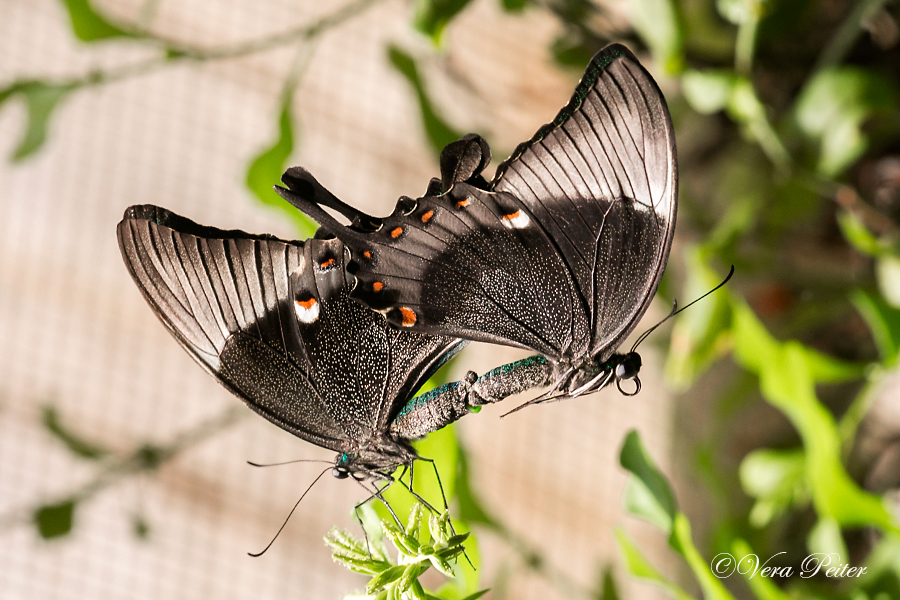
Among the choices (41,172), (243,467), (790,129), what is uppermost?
(41,172)

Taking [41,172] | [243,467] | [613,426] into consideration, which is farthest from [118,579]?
[613,426]

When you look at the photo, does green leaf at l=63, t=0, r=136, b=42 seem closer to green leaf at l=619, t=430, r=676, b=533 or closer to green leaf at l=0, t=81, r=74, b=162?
green leaf at l=0, t=81, r=74, b=162

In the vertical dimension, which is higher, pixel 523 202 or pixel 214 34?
pixel 214 34

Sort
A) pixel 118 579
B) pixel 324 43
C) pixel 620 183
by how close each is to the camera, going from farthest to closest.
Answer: pixel 324 43, pixel 118 579, pixel 620 183

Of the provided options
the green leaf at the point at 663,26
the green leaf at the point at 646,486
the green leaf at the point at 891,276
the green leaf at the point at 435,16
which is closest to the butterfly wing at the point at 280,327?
the green leaf at the point at 646,486

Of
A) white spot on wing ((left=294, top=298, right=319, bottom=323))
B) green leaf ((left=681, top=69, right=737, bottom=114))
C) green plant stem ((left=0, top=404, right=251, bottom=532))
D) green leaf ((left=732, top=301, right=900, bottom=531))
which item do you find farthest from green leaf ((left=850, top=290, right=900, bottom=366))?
green plant stem ((left=0, top=404, right=251, bottom=532))

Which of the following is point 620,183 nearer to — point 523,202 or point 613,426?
point 523,202

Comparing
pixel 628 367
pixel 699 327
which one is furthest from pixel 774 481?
pixel 628 367
